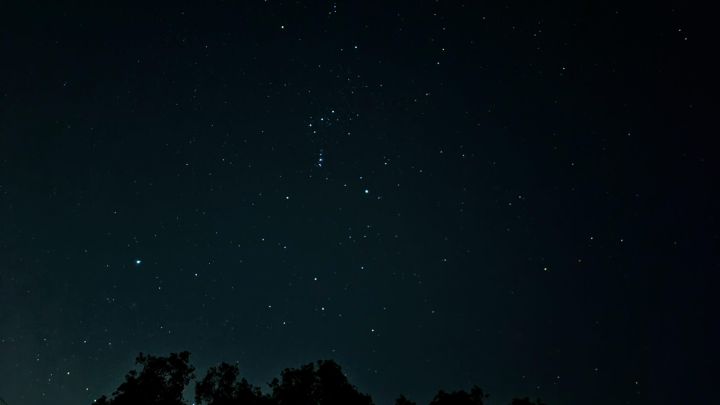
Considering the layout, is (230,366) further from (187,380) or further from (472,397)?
(472,397)

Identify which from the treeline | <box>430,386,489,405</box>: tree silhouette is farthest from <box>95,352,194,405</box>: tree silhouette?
<box>430,386,489,405</box>: tree silhouette

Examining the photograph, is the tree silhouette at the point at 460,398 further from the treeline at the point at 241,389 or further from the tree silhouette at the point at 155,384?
the tree silhouette at the point at 155,384

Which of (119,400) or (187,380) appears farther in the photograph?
(187,380)

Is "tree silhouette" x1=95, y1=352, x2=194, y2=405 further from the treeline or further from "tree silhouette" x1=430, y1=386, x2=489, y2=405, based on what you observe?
"tree silhouette" x1=430, y1=386, x2=489, y2=405

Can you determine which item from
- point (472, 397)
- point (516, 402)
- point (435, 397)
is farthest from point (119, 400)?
point (516, 402)

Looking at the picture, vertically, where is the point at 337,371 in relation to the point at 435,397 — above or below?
above

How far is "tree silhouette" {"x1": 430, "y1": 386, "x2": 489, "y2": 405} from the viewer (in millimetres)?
13703

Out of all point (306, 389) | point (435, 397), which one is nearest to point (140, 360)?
point (306, 389)

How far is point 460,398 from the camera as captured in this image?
45.1 ft

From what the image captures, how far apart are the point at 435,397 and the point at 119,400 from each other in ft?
24.1

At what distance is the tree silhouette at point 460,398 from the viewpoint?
45.0 ft

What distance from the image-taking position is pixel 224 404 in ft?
46.2

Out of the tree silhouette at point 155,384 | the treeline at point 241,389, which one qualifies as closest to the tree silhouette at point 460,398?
the treeline at point 241,389

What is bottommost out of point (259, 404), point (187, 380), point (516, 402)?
point (516, 402)
